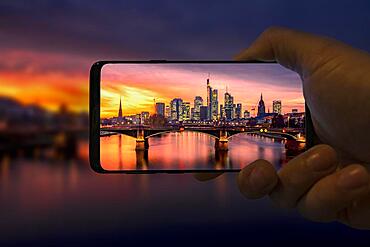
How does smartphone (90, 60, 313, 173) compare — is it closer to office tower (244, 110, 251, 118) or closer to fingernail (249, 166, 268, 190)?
office tower (244, 110, 251, 118)

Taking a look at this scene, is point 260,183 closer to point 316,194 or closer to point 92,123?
point 316,194

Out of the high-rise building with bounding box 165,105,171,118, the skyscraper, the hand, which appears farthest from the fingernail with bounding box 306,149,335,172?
the high-rise building with bounding box 165,105,171,118

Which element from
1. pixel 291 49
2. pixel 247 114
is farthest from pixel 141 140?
pixel 291 49

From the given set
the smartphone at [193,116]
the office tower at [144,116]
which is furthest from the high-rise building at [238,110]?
the office tower at [144,116]

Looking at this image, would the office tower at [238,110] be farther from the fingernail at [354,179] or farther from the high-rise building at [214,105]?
the fingernail at [354,179]

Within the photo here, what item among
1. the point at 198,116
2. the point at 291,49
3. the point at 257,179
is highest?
the point at 291,49

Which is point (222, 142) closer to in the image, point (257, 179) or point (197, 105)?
point (197, 105)
